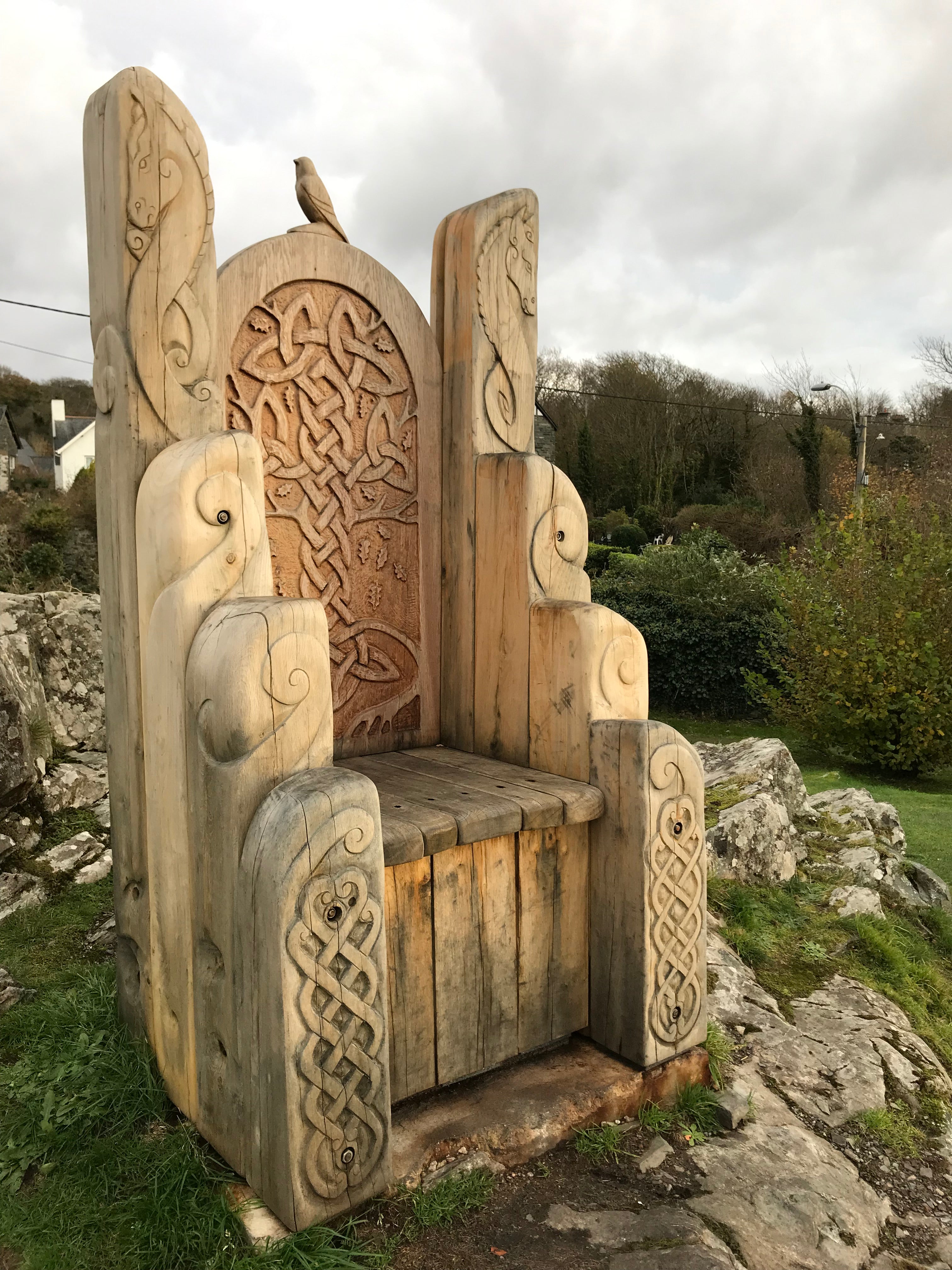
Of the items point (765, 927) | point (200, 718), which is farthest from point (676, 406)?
point (200, 718)

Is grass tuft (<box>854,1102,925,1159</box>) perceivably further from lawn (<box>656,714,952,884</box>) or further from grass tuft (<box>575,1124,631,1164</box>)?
lawn (<box>656,714,952,884</box>)

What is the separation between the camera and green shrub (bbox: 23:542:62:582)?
41.0 ft

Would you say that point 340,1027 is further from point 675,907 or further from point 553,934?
point 675,907

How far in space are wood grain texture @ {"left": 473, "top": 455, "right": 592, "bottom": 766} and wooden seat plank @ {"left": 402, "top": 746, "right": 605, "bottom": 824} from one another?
8 cm

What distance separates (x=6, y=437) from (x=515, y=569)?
97.1 feet

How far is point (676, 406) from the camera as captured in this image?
28109 millimetres

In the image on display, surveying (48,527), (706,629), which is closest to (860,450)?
(706,629)

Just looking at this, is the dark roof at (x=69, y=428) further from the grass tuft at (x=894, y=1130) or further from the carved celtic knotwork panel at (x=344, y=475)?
the grass tuft at (x=894, y=1130)

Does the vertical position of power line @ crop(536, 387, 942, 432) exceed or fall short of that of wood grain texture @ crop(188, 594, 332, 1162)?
it exceeds it

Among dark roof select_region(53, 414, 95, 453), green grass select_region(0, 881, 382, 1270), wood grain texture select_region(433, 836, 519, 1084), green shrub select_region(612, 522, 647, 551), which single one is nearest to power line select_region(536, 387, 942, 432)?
green shrub select_region(612, 522, 647, 551)

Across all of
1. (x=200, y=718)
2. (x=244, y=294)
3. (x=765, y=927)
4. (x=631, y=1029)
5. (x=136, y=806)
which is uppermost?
(x=244, y=294)

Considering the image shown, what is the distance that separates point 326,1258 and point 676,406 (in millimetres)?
28509

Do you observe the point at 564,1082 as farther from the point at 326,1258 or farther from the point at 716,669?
the point at 716,669

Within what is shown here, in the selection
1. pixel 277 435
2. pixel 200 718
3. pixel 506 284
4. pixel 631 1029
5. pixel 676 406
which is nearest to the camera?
pixel 200 718
